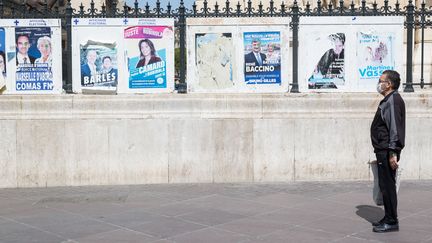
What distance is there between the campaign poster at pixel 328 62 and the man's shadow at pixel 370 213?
242cm

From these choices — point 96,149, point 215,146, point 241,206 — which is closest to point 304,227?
Result: point 241,206

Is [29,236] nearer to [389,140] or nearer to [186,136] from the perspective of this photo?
[186,136]

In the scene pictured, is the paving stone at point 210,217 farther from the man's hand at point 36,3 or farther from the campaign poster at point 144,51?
the man's hand at point 36,3

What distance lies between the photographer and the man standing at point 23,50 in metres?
9.41

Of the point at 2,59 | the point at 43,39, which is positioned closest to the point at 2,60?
the point at 2,59

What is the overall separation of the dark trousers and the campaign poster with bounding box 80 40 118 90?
15.2 ft

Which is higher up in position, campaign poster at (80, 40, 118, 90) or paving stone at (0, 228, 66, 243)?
campaign poster at (80, 40, 118, 90)

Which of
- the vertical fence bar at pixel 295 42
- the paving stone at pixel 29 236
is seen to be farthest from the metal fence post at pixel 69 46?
the vertical fence bar at pixel 295 42

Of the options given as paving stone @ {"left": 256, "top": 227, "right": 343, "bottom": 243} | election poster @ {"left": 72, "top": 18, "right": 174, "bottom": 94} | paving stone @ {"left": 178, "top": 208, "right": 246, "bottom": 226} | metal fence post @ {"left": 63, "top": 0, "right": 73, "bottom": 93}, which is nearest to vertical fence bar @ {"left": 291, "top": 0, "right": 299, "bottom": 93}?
election poster @ {"left": 72, "top": 18, "right": 174, "bottom": 94}

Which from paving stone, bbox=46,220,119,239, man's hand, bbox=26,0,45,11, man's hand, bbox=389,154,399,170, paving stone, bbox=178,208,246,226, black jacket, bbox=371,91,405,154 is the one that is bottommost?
paving stone, bbox=46,220,119,239

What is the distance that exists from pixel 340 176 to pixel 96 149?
390 cm

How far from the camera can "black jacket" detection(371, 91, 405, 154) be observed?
6254mm

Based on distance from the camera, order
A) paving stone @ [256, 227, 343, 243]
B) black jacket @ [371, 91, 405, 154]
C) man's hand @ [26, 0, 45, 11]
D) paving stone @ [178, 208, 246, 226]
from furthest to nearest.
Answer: man's hand @ [26, 0, 45, 11] → paving stone @ [178, 208, 246, 226] → black jacket @ [371, 91, 405, 154] → paving stone @ [256, 227, 343, 243]

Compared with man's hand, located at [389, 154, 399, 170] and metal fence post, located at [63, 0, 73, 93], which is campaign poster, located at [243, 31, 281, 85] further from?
man's hand, located at [389, 154, 399, 170]
